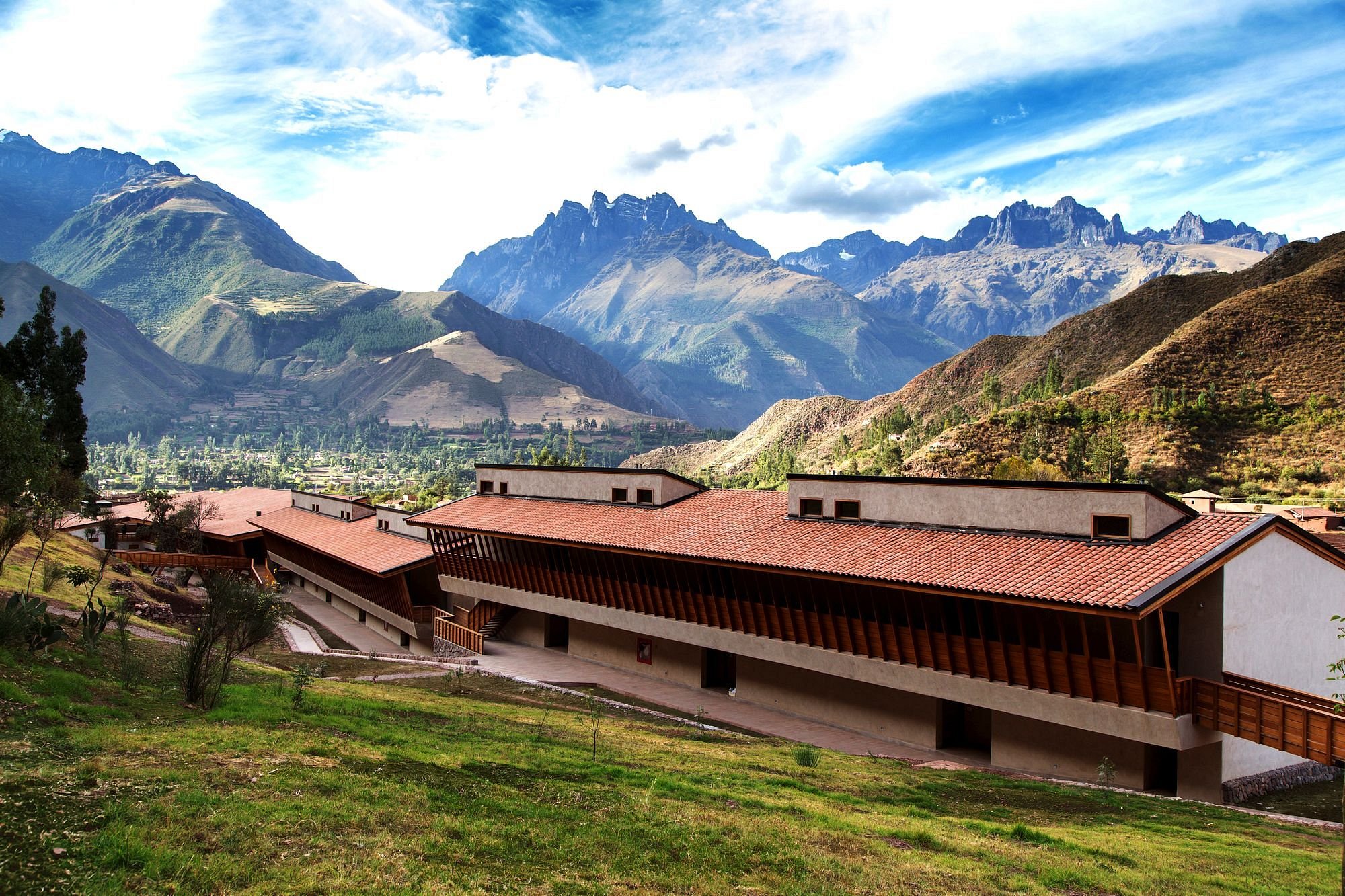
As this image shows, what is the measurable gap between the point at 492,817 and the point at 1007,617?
13383 mm

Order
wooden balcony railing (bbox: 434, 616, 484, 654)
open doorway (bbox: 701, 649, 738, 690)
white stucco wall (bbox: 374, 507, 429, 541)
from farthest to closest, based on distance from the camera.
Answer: white stucco wall (bbox: 374, 507, 429, 541) → wooden balcony railing (bbox: 434, 616, 484, 654) → open doorway (bbox: 701, 649, 738, 690)

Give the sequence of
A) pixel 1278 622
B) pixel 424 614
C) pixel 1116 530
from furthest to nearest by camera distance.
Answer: pixel 424 614, pixel 1116 530, pixel 1278 622

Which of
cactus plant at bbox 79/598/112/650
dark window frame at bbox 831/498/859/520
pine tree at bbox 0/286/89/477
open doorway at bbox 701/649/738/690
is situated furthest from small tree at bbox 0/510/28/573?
pine tree at bbox 0/286/89/477

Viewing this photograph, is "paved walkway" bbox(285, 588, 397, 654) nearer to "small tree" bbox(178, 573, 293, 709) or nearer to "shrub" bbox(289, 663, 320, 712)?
"shrub" bbox(289, 663, 320, 712)

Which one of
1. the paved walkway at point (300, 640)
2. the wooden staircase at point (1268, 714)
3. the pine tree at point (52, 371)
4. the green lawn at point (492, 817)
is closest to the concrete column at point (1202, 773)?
the wooden staircase at point (1268, 714)

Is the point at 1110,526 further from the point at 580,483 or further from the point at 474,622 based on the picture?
the point at 474,622

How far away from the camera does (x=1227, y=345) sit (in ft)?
271

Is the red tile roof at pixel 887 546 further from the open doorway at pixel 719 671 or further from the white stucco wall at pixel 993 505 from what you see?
the open doorway at pixel 719 671

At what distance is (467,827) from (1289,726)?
49.5 ft

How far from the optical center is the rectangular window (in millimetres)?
→ 19516

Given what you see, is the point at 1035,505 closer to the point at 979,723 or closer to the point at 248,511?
the point at 979,723

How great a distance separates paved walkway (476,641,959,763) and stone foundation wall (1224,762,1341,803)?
19.2 ft

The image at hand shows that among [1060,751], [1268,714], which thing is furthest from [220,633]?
[1268,714]

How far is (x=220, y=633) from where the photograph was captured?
14445 millimetres
